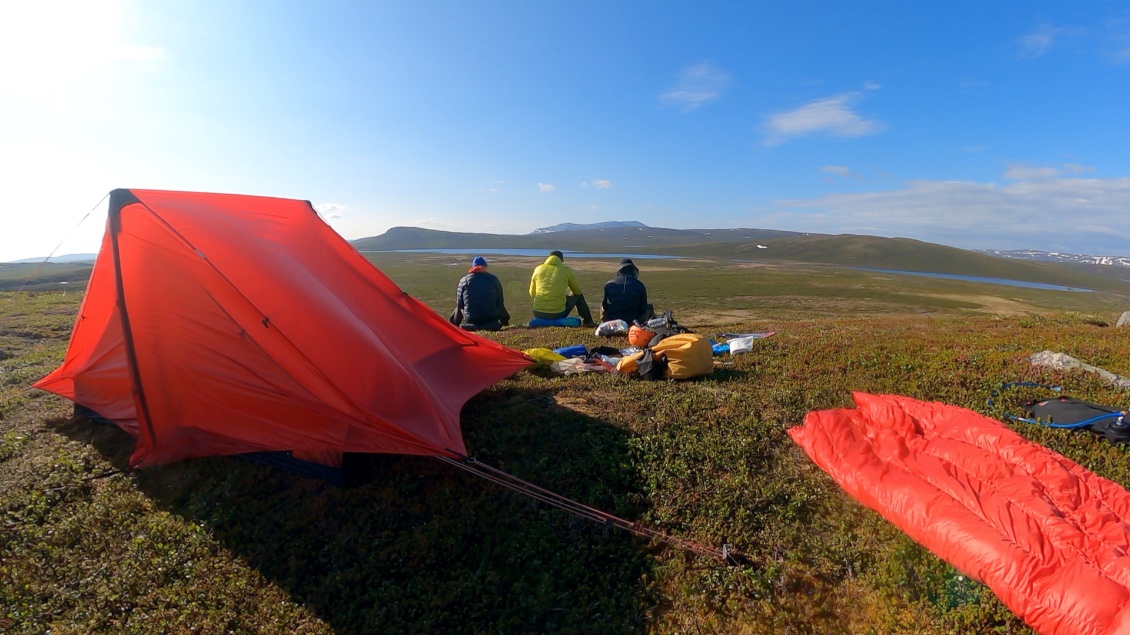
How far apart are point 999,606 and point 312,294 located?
25.1 ft

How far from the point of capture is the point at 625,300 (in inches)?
567

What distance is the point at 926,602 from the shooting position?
177 inches

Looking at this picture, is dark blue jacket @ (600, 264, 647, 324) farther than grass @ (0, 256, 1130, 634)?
Yes

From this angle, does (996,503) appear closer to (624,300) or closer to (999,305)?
(624,300)

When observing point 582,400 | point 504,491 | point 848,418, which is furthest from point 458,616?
point 848,418

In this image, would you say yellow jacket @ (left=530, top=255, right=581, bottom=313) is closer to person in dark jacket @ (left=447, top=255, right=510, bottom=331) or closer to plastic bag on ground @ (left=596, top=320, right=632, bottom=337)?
person in dark jacket @ (left=447, top=255, right=510, bottom=331)

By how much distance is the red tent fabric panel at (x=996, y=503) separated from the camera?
3906 millimetres

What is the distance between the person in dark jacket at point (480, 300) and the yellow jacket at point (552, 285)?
1261 mm

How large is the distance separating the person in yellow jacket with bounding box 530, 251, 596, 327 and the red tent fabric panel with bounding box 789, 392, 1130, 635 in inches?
372

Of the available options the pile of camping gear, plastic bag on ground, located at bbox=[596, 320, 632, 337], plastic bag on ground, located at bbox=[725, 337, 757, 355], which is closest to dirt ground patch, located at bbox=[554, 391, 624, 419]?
the pile of camping gear

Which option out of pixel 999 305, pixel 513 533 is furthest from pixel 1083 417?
pixel 999 305

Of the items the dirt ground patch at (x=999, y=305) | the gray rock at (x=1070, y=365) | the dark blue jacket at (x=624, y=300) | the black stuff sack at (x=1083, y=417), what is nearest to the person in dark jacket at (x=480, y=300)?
the dark blue jacket at (x=624, y=300)

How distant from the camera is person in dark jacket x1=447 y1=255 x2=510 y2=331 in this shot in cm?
1502

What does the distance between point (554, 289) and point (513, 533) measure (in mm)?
10495
